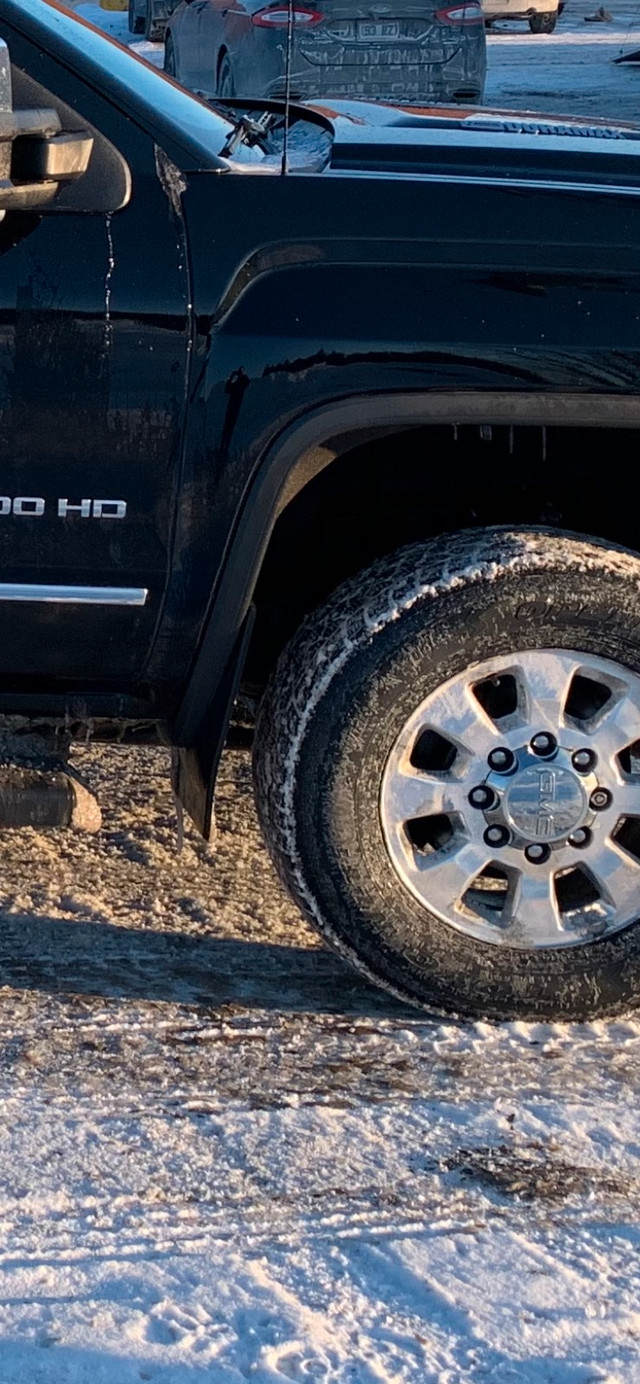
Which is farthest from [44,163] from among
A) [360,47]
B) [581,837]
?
[360,47]

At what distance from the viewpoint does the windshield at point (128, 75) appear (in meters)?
2.78

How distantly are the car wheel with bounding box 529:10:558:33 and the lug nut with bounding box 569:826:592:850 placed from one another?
64.2 ft

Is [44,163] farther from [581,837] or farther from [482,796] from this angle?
[581,837]

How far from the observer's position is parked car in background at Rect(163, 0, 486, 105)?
10.6 meters

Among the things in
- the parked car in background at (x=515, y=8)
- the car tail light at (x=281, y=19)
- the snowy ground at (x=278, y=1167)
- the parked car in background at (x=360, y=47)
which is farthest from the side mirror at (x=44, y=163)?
the parked car in background at (x=515, y=8)

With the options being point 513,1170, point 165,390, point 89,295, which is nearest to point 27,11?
point 89,295

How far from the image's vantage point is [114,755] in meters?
4.30

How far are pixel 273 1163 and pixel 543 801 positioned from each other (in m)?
0.83

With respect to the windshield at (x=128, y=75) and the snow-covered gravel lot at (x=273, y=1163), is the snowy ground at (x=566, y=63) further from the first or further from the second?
the snow-covered gravel lot at (x=273, y=1163)

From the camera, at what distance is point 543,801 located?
9.60 ft

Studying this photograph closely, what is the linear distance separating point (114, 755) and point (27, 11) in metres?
2.05

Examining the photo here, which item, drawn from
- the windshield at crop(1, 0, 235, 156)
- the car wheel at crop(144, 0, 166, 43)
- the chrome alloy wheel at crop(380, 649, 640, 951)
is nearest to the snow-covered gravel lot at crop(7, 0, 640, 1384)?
the chrome alloy wheel at crop(380, 649, 640, 951)

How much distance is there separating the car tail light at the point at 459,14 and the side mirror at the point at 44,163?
905 cm

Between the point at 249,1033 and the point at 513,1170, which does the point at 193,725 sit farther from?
the point at 513,1170
